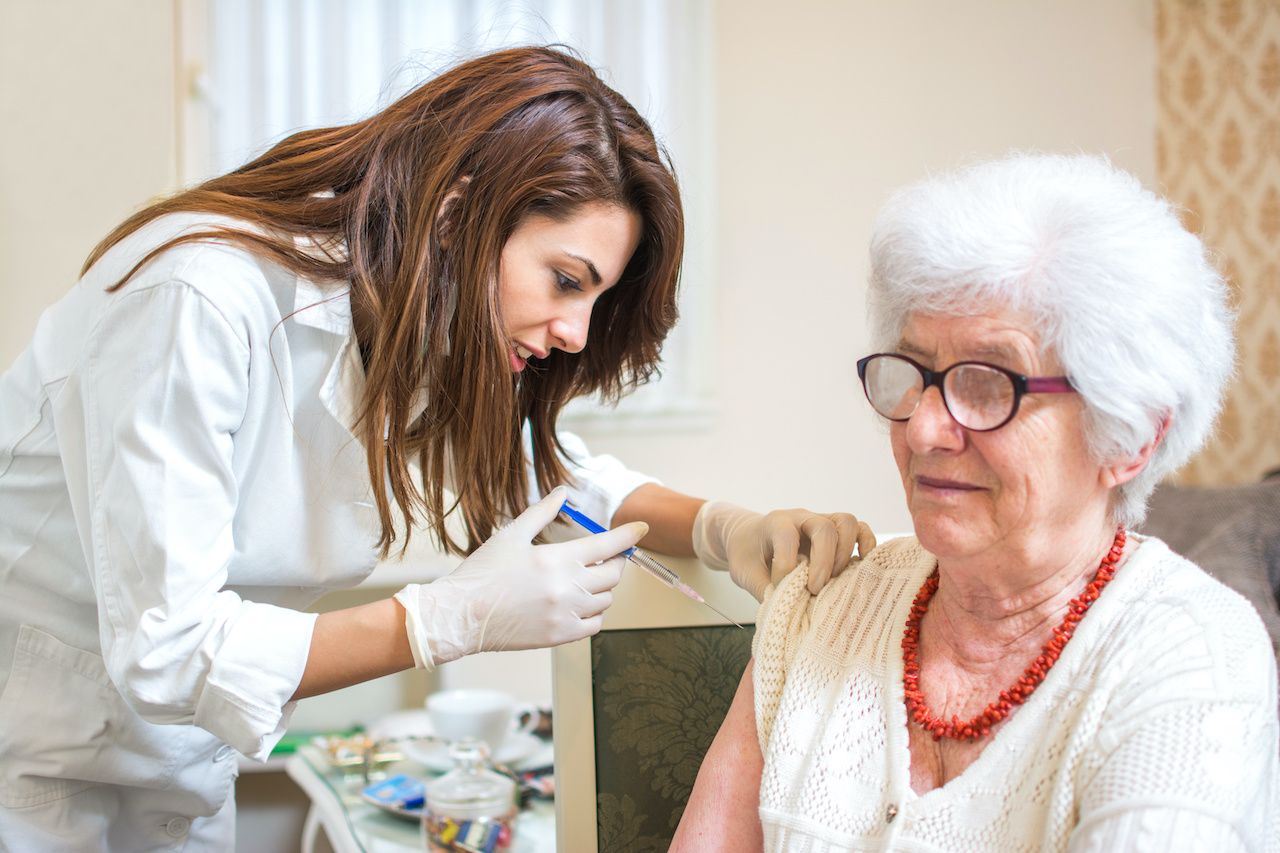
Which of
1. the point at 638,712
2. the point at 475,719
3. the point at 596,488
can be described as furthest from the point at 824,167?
the point at 638,712

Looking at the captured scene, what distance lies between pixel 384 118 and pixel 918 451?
0.72 meters

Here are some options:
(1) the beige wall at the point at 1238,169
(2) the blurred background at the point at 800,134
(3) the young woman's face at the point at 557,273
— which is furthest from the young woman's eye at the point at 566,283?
(1) the beige wall at the point at 1238,169

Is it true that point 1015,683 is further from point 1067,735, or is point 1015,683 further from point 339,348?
point 339,348

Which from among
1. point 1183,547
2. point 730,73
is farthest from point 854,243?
point 1183,547

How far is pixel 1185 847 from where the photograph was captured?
78 cm

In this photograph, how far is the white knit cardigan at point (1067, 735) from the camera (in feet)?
2.65

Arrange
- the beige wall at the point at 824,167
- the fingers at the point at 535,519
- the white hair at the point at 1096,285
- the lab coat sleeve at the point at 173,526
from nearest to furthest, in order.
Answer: the white hair at the point at 1096,285 → the lab coat sleeve at the point at 173,526 → the fingers at the point at 535,519 → the beige wall at the point at 824,167

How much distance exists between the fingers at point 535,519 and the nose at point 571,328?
0.18m

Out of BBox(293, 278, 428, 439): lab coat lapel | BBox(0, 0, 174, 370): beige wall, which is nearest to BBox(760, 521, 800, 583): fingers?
BBox(293, 278, 428, 439): lab coat lapel

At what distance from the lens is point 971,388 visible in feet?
3.16

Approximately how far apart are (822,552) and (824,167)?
80.6 inches

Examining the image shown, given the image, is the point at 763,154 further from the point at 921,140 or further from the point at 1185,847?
the point at 1185,847

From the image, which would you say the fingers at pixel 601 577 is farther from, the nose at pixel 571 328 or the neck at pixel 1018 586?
the neck at pixel 1018 586

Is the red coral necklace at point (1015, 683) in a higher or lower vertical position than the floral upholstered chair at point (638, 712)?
higher
